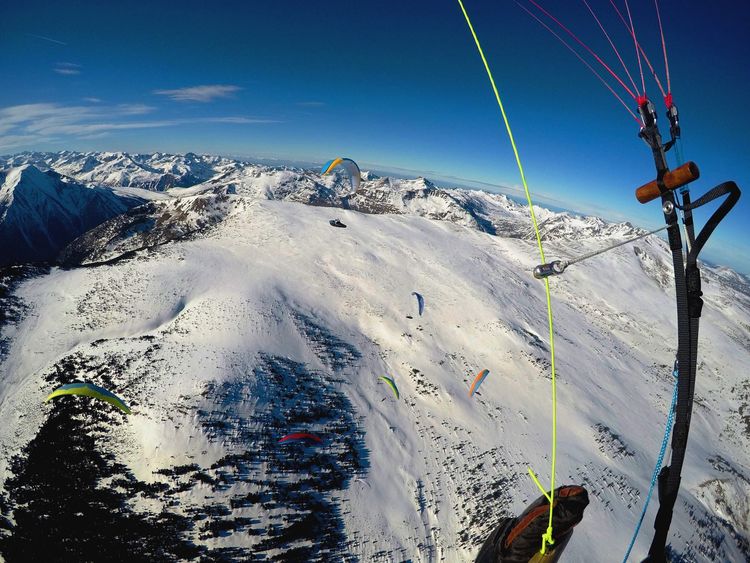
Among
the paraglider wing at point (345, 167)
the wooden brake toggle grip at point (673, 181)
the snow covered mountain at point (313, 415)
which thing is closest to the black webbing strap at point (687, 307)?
the wooden brake toggle grip at point (673, 181)

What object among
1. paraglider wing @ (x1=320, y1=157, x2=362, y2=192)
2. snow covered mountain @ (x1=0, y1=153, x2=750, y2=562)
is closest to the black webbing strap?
snow covered mountain @ (x1=0, y1=153, x2=750, y2=562)

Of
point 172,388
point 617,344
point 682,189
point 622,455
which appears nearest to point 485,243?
point 617,344

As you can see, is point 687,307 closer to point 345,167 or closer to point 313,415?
point 313,415

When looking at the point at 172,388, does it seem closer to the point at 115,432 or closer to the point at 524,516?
the point at 115,432

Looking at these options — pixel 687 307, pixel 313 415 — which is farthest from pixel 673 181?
pixel 313 415

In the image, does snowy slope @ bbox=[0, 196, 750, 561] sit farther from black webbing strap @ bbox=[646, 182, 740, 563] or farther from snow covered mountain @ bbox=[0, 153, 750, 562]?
black webbing strap @ bbox=[646, 182, 740, 563]

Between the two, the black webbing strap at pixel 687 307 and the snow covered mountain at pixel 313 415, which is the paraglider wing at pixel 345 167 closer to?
the snow covered mountain at pixel 313 415
